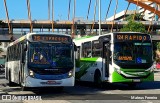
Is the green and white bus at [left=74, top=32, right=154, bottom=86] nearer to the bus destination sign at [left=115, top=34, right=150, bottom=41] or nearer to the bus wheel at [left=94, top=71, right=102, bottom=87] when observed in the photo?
the bus destination sign at [left=115, top=34, right=150, bottom=41]

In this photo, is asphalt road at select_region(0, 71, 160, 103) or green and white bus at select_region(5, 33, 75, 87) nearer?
asphalt road at select_region(0, 71, 160, 103)

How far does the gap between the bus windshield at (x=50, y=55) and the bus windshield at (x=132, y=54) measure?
3.07 metres

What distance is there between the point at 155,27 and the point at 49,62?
299ft

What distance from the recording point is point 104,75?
20656mm

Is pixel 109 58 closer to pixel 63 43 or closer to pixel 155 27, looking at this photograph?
pixel 63 43

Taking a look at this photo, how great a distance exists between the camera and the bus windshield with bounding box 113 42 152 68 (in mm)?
19719

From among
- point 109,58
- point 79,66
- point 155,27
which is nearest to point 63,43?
point 109,58

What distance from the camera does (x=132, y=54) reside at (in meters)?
19.9

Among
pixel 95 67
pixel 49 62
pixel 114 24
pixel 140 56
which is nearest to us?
pixel 49 62

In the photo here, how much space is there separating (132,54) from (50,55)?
4601 millimetres

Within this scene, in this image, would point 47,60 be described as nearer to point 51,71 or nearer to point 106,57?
point 51,71

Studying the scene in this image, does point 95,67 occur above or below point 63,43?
below

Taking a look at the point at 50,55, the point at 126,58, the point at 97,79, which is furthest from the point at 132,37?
the point at 50,55

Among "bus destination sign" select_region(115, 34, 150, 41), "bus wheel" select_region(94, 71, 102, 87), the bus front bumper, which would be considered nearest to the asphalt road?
"bus wheel" select_region(94, 71, 102, 87)
